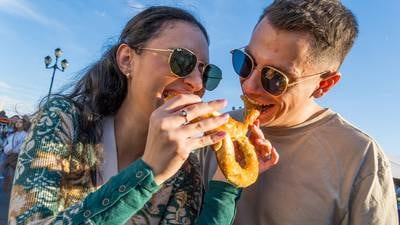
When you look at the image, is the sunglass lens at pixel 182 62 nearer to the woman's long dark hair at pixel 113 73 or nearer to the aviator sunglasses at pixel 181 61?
the aviator sunglasses at pixel 181 61

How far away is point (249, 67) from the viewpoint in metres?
2.82

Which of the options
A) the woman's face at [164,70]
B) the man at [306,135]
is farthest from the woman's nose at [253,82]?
the woman's face at [164,70]

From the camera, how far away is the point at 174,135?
1862 millimetres

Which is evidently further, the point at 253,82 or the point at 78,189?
the point at 253,82

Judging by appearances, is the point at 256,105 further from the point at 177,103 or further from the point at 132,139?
the point at 177,103

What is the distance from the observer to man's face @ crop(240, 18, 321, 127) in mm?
2746

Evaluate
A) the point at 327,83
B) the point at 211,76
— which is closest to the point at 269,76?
the point at 211,76

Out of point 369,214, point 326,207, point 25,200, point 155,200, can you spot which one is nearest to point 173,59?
point 155,200

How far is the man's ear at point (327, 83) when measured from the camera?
120 inches

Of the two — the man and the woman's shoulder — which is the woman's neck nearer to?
the woman's shoulder

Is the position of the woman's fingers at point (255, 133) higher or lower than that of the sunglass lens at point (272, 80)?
lower

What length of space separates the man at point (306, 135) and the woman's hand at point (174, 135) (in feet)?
2.45

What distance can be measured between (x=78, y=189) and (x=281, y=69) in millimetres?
1540

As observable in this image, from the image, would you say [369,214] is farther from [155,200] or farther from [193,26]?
[193,26]
